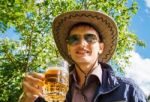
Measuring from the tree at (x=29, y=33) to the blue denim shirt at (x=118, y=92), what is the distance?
15.6 m

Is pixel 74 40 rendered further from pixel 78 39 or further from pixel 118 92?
pixel 118 92

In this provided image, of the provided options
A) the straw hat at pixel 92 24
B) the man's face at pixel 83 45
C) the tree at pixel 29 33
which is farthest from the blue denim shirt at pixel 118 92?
the tree at pixel 29 33

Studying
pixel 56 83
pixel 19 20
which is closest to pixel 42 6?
pixel 19 20

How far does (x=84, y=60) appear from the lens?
185 inches

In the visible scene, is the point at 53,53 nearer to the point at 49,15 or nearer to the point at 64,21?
the point at 49,15

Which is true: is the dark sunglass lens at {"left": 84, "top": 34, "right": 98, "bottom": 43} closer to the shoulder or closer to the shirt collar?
the shirt collar

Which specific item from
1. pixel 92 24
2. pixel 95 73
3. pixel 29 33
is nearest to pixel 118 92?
pixel 95 73

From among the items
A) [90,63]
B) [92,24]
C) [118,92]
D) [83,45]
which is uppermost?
[92,24]

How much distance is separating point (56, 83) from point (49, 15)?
18.7m

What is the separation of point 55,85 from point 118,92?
3.89 ft

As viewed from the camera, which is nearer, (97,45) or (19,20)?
(97,45)

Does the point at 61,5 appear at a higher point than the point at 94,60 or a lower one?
higher

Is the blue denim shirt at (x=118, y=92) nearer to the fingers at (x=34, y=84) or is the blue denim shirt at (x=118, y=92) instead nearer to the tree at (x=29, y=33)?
the fingers at (x=34, y=84)

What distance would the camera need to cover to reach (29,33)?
21.7 meters
